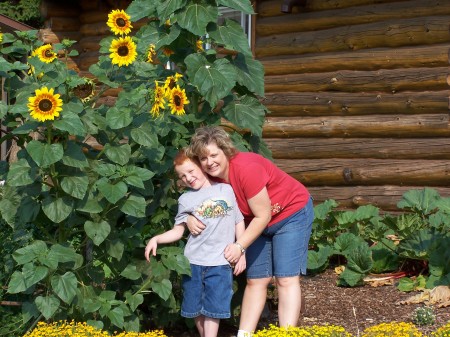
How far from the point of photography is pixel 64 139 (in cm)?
504

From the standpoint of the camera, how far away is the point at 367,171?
30.8 feet

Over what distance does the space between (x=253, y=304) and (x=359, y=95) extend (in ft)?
14.4

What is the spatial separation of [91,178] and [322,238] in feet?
12.4

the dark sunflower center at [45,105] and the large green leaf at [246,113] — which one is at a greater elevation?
the dark sunflower center at [45,105]

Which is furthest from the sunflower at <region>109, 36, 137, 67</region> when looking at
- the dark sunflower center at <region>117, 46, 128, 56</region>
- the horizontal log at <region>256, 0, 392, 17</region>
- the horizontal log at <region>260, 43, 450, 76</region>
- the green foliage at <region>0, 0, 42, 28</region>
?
the green foliage at <region>0, 0, 42, 28</region>

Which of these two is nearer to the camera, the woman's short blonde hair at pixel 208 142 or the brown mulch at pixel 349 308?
the woman's short blonde hair at pixel 208 142

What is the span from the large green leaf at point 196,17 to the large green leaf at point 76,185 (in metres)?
1.07

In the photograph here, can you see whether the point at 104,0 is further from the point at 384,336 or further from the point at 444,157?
the point at 384,336

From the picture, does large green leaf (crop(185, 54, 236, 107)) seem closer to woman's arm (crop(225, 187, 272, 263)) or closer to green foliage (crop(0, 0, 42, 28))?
woman's arm (crop(225, 187, 272, 263))

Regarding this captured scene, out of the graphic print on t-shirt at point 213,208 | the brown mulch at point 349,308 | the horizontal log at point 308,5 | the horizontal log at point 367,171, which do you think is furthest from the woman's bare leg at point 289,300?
the horizontal log at point 308,5

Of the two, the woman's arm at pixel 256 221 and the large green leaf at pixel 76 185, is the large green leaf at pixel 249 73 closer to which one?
the woman's arm at pixel 256 221

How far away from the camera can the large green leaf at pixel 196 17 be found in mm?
5484

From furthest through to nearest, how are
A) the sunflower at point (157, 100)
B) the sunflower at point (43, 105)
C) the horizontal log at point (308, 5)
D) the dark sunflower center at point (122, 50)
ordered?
the horizontal log at point (308, 5) < the dark sunflower center at point (122, 50) < the sunflower at point (157, 100) < the sunflower at point (43, 105)

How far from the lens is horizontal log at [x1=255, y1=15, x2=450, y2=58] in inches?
353
